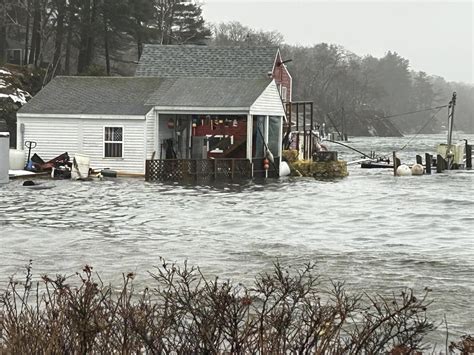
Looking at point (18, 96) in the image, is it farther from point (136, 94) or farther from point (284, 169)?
point (284, 169)

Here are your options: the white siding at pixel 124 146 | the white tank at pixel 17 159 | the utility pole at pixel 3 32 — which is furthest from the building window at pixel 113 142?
the utility pole at pixel 3 32

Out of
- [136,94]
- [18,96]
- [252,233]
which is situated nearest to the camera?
[252,233]

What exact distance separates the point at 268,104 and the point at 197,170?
533 centimetres

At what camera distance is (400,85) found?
19662 centimetres

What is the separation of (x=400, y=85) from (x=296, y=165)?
16523 cm

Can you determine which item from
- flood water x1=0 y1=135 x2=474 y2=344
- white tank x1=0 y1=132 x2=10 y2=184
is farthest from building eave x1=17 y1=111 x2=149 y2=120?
white tank x1=0 y1=132 x2=10 y2=184

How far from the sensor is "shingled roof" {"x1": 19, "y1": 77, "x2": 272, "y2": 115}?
1383 inches

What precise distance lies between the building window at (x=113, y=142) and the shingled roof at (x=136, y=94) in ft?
2.65

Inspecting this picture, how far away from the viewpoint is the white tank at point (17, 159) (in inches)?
1297

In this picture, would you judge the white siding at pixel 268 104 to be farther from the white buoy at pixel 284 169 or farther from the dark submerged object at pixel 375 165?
the dark submerged object at pixel 375 165

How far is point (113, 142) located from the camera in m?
34.5

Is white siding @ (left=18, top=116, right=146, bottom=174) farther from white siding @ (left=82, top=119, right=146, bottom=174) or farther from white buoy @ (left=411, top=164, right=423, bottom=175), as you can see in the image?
white buoy @ (left=411, top=164, right=423, bottom=175)

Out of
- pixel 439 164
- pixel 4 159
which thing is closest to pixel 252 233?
pixel 4 159

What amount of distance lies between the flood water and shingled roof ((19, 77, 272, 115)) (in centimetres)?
627
